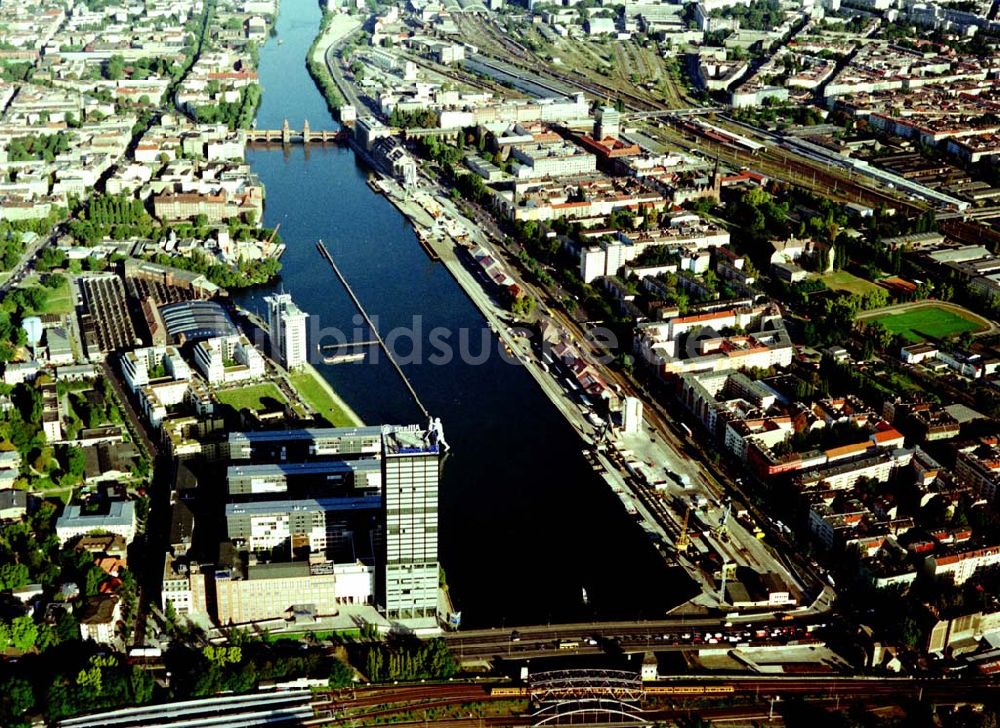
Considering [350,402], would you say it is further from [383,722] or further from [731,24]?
[731,24]

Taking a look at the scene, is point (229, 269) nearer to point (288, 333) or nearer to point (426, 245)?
point (426, 245)

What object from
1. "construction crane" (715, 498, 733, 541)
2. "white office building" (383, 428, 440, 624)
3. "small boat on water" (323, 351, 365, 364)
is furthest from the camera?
"small boat on water" (323, 351, 365, 364)

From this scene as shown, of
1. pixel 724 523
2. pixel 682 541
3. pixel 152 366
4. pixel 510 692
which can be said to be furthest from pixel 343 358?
pixel 510 692

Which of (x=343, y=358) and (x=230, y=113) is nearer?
(x=343, y=358)

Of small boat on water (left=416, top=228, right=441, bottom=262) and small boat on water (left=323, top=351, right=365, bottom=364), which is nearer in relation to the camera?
small boat on water (left=323, top=351, right=365, bottom=364)

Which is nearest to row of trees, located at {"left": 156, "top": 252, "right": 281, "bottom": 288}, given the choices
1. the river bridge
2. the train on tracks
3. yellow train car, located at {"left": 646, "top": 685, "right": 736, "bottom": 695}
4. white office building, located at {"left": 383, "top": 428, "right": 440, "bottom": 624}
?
white office building, located at {"left": 383, "top": 428, "right": 440, "bottom": 624}

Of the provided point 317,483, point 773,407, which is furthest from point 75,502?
point 773,407

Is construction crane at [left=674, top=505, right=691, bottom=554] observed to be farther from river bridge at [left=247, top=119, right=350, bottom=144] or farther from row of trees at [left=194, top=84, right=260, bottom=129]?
row of trees at [left=194, top=84, right=260, bottom=129]
